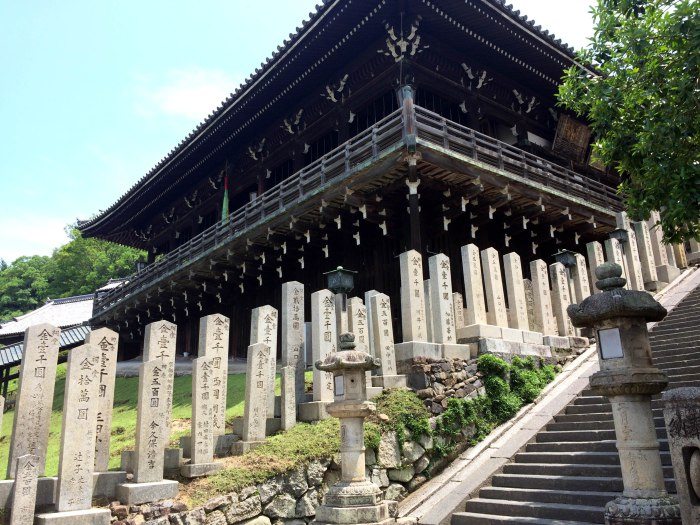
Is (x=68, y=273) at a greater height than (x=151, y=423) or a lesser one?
greater

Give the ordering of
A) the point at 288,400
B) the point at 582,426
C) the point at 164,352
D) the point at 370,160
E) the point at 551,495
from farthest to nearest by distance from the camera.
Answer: the point at 370,160, the point at 582,426, the point at 288,400, the point at 164,352, the point at 551,495

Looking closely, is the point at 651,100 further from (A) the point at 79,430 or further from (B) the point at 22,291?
(B) the point at 22,291

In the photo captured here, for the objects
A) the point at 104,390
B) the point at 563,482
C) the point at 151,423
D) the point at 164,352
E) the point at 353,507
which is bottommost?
the point at 353,507

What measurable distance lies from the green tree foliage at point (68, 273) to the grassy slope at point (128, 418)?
32980mm

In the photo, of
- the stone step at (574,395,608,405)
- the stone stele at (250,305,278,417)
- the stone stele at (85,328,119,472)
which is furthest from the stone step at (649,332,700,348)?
the stone stele at (85,328,119,472)

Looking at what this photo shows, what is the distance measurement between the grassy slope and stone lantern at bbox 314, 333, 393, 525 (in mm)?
2604

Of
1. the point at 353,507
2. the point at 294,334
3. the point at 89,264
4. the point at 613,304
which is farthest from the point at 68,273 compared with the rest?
the point at 613,304

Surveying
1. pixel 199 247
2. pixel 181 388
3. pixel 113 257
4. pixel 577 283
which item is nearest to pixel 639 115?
pixel 577 283

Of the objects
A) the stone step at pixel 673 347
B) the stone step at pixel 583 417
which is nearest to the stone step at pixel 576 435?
the stone step at pixel 583 417

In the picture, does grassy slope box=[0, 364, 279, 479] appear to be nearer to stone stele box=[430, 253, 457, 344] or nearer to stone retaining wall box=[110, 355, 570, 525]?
stone retaining wall box=[110, 355, 570, 525]

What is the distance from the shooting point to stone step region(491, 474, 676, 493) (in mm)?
6215

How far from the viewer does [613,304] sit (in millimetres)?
4906

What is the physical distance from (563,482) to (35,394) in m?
6.29

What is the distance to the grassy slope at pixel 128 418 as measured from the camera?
800 cm
